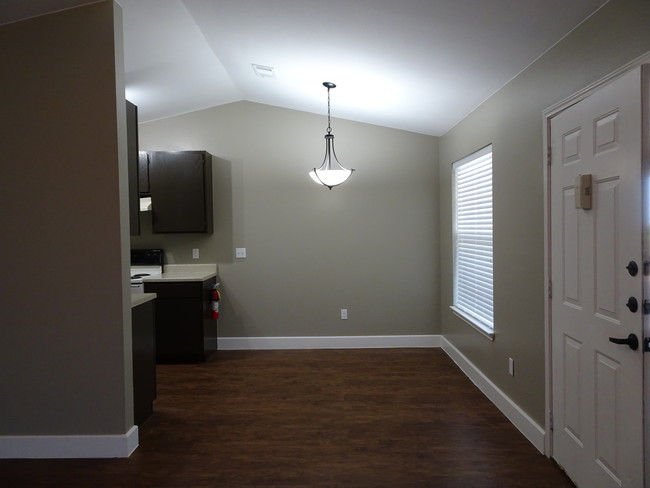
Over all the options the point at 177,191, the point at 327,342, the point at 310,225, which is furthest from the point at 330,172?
the point at 327,342

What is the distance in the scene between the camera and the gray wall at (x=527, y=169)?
70.4 inches

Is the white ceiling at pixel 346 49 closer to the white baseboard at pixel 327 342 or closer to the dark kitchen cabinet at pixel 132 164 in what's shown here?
the dark kitchen cabinet at pixel 132 164

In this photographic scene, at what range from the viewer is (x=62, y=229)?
2.42m

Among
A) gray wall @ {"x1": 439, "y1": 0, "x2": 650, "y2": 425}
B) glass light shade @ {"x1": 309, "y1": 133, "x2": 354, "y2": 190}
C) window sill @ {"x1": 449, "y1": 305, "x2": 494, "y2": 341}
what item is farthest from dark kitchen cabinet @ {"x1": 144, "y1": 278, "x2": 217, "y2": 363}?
gray wall @ {"x1": 439, "y1": 0, "x2": 650, "y2": 425}

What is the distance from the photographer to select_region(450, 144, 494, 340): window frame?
327 centimetres

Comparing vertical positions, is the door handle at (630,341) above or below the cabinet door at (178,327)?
above

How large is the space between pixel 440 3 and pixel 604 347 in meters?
1.93

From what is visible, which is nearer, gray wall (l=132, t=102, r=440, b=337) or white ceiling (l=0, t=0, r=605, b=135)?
white ceiling (l=0, t=0, r=605, b=135)

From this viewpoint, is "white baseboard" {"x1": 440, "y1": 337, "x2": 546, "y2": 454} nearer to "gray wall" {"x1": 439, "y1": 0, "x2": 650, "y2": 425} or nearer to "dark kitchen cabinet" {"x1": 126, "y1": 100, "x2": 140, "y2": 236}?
"gray wall" {"x1": 439, "y1": 0, "x2": 650, "y2": 425}

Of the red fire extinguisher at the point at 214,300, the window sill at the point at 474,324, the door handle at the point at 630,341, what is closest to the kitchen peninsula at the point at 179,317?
the red fire extinguisher at the point at 214,300

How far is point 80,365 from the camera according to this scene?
2.43 metres

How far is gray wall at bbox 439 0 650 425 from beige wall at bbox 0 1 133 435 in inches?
103

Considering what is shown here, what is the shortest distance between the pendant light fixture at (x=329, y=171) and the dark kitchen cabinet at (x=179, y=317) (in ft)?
5.63

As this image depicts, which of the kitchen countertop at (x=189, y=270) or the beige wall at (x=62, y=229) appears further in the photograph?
the kitchen countertop at (x=189, y=270)
